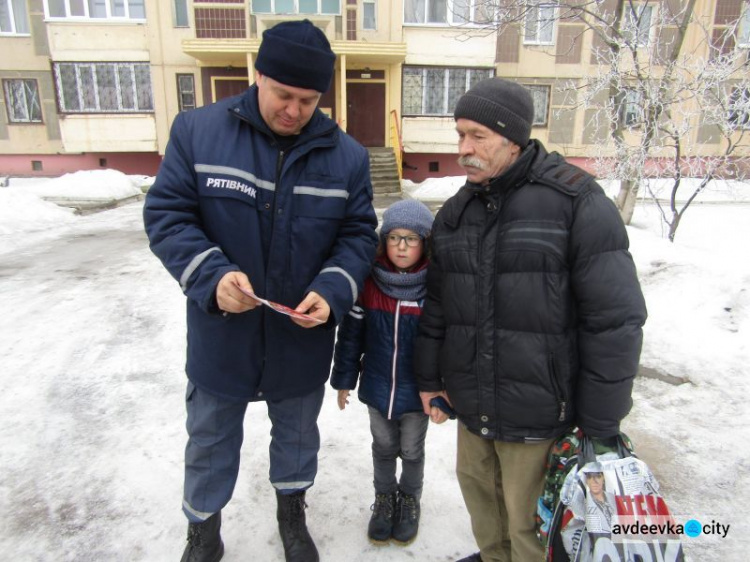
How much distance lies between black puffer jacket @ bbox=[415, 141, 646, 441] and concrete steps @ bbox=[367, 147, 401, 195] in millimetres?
12886

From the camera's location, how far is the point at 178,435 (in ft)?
9.99

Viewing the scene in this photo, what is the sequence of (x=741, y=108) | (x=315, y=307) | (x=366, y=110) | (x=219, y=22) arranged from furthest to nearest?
1. (x=366, y=110)
2. (x=219, y=22)
3. (x=741, y=108)
4. (x=315, y=307)

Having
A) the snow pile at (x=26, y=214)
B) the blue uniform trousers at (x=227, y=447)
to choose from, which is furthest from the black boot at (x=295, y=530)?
the snow pile at (x=26, y=214)

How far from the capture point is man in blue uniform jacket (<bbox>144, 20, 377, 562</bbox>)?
1.70 metres

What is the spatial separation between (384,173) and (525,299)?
553 inches

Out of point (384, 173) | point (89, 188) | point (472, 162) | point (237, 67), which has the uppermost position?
point (237, 67)

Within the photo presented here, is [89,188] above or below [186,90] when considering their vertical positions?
below

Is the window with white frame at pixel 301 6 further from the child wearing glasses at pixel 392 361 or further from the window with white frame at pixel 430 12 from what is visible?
the child wearing glasses at pixel 392 361

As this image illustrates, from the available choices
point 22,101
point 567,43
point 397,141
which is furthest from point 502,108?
point 22,101

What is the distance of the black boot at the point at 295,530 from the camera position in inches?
84.4

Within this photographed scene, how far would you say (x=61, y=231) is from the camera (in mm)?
9602

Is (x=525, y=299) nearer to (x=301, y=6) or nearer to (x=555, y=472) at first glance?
(x=555, y=472)

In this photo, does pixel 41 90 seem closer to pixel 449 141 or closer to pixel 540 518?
pixel 449 141

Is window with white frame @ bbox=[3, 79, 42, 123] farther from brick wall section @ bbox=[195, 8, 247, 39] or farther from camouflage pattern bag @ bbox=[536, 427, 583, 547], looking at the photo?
camouflage pattern bag @ bbox=[536, 427, 583, 547]
